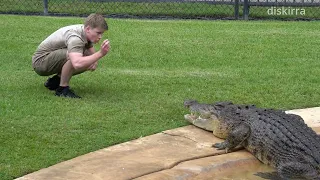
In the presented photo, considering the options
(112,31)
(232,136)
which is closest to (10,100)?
(232,136)

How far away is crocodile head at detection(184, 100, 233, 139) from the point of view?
511cm

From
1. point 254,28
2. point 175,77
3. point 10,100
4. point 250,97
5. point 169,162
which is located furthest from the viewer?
point 254,28

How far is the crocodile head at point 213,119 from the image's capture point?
201 inches

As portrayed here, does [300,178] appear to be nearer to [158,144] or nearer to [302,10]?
→ [158,144]

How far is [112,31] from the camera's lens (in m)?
10.2

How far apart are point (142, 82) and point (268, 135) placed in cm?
229

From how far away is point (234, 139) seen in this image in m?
4.85

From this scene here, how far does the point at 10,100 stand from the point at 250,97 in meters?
2.24

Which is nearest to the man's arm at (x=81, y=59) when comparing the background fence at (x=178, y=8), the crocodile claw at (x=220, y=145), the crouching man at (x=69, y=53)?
the crouching man at (x=69, y=53)

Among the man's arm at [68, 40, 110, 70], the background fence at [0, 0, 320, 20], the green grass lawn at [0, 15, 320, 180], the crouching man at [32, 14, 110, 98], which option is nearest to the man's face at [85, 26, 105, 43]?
the crouching man at [32, 14, 110, 98]

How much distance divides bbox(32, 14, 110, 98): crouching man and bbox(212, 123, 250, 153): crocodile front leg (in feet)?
4.45

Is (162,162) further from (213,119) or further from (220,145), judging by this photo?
(213,119)

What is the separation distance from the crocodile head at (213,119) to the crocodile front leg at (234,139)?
6.5 inches

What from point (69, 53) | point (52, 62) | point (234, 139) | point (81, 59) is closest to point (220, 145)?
point (234, 139)
